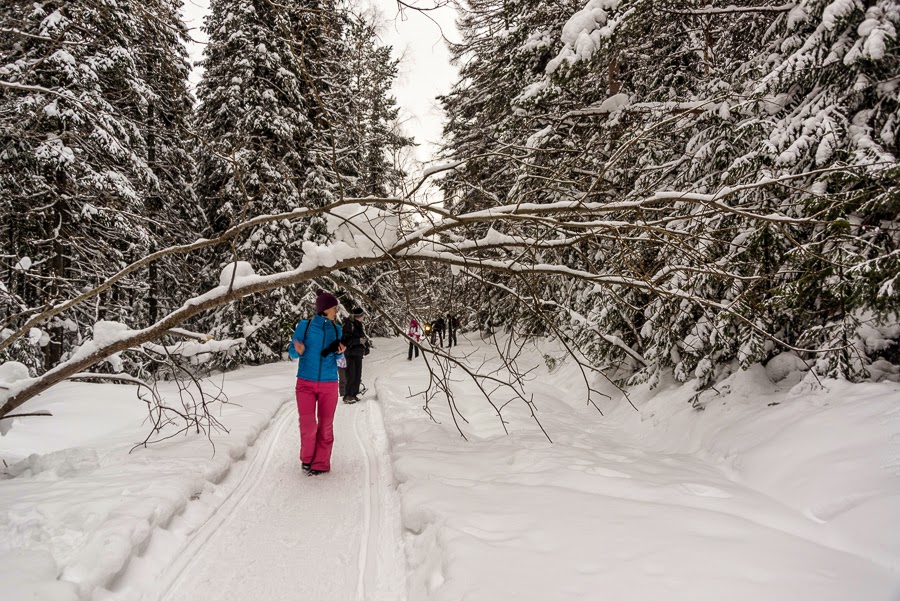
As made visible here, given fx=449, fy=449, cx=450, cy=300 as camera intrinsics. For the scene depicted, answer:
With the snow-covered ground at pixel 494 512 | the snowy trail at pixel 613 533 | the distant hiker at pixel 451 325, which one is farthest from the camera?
the distant hiker at pixel 451 325

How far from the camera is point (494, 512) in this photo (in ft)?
11.4

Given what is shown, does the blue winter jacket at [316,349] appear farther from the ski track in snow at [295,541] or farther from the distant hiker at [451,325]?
the distant hiker at [451,325]

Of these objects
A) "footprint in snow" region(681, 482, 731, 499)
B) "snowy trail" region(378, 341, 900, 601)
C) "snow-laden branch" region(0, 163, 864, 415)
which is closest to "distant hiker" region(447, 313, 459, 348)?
"snow-laden branch" region(0, 163, 864, 415)

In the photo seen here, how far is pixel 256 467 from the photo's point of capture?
540 cm

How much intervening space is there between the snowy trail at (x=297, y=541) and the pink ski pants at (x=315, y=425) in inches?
8.5

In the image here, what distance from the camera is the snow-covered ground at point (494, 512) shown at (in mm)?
2590

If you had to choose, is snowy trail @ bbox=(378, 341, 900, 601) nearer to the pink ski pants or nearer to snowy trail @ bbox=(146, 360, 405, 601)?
snowy trail @ bbox=(146, 360, 405, 601)

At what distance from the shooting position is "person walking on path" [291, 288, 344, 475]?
5207mm

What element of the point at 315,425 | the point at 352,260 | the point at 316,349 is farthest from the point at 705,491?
the point at 316,349

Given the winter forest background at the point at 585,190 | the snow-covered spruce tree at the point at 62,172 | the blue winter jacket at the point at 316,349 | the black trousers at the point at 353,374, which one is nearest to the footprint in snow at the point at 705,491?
the winter forest background at the point at 585,190

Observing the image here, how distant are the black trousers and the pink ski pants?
415cm

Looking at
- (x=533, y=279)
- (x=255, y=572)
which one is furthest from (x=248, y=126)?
(x=255, y=572)

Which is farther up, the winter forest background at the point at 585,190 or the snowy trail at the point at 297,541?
the winter forest background at the point at 585,190

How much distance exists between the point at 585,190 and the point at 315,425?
3.94 metres
